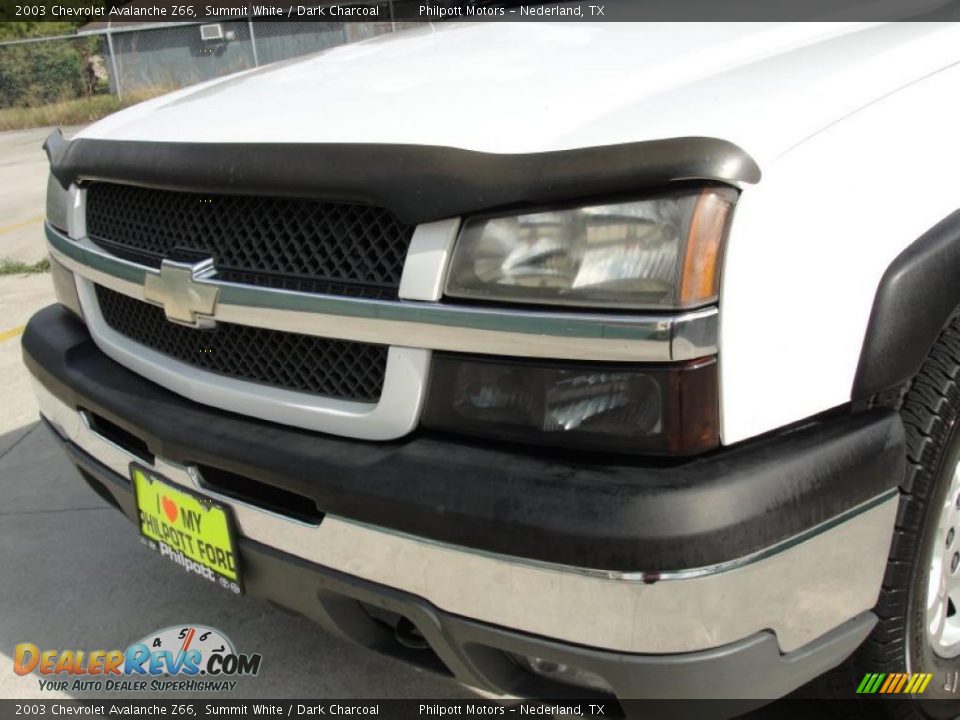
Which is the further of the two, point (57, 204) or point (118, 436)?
point (57, 204)

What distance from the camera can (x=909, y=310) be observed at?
1.73 metres

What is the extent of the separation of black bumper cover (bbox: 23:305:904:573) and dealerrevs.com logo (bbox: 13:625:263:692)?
97cm

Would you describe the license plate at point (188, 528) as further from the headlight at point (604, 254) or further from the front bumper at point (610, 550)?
the headlight at point (604, 254)

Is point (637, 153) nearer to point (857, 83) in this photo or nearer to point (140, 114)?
point (857, 83)

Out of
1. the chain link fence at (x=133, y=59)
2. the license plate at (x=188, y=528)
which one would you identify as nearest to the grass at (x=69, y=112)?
the chain link fence at (x=133, y=59)

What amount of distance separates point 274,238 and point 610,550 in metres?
0.92

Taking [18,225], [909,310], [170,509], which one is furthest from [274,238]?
[18,225]

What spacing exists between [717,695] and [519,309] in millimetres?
684

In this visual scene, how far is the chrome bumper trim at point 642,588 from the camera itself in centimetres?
156

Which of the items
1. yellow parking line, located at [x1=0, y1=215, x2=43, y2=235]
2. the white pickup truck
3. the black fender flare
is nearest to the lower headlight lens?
the white pickup truck

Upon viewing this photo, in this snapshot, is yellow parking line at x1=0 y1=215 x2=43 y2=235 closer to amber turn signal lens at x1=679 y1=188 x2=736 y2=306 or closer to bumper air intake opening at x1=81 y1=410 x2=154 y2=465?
bumper air intake opening at x1=81 y1=410 x2=154 y2=465

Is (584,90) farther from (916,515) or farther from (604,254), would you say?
(916,515)

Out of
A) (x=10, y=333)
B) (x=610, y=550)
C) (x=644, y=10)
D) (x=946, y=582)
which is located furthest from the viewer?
(x=10, y=333)

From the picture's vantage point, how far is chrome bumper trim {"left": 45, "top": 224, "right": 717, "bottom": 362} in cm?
156
